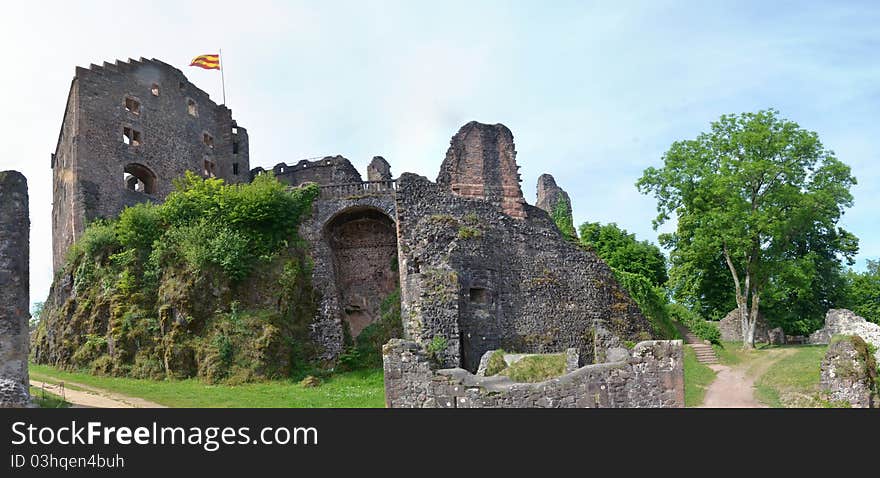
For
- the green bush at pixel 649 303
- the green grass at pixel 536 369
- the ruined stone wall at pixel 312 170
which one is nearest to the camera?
the green grass at pixel 536 369

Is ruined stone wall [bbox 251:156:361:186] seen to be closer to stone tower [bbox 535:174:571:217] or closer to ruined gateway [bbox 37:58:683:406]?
ruined gateway [bbox 37:58:683:406]

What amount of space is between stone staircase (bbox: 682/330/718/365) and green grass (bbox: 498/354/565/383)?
41.7ft

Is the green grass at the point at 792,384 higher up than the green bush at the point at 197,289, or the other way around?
the green bush at the point at 197,289

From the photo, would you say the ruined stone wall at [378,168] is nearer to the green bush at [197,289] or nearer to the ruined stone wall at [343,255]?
the ruined stone wall at [343,255]

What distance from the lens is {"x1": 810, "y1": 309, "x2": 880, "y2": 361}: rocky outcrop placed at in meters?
30.2

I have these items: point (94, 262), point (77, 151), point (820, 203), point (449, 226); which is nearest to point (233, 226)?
point (94, 262)

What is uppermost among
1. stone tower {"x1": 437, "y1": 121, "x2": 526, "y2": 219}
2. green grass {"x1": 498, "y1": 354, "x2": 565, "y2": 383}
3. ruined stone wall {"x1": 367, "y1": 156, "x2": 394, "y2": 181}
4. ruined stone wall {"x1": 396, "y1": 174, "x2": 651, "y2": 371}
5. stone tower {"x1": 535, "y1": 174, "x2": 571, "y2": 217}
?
ruined stone wall {"x1": 367, "y1": 156, "x2": 394, "y2": 181}

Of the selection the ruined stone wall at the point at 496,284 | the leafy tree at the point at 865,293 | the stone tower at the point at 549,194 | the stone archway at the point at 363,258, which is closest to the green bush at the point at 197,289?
the stone archway at the point at 363,258

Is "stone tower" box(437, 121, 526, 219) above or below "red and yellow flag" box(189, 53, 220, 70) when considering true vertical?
below

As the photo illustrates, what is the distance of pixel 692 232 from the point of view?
3306 cm

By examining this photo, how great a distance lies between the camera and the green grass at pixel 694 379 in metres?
19.8

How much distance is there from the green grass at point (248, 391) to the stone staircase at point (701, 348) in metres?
12.5

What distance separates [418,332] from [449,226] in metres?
3.97

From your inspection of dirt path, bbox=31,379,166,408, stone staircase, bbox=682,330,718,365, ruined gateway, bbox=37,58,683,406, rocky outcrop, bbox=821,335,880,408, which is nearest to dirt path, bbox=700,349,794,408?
stone staircase, bbox=682,330,718,365
